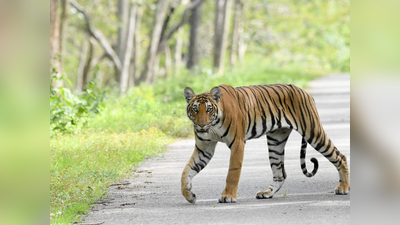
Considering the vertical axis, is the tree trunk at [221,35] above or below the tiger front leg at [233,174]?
above

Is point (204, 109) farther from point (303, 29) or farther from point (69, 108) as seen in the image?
point (303, 29)

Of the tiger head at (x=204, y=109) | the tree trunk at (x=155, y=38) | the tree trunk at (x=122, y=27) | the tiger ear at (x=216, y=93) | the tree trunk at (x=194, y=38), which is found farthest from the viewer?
the tree trunk at (x=194, y=38)

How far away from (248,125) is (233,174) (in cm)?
70

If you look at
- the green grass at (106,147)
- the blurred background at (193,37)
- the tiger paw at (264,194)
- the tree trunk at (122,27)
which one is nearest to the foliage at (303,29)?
the blurred background at (193,37)

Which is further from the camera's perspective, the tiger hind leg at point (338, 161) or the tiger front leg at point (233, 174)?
the tiger hind leg at point (338, 161)

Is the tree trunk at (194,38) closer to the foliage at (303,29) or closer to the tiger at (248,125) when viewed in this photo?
the foliage at (303,29)

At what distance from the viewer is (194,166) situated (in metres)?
6.46

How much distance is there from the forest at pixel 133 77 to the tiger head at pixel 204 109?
1.61m

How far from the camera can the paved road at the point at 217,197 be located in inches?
228

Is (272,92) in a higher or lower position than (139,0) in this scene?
lower

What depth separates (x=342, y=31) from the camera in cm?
4941
